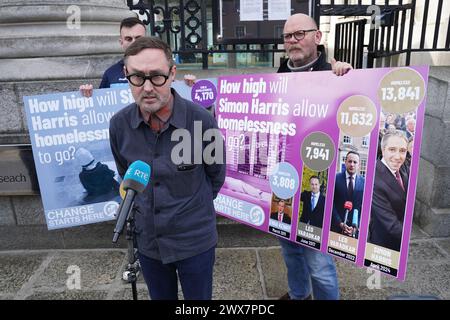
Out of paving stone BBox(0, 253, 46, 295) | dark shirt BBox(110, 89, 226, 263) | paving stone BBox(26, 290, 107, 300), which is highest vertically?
dark shirt BBox(110, 89, 226, 263)

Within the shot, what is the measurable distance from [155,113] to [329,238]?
1426mm

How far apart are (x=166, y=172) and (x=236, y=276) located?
1.91 meters

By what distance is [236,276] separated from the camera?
3.44 metres

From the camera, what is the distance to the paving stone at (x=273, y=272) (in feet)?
10.5

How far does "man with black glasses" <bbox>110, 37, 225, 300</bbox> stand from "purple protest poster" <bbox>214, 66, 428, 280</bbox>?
0.73 m

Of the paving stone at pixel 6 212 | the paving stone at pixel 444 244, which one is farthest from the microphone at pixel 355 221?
the paving stone at pixel 6 212

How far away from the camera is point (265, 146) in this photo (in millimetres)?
2803

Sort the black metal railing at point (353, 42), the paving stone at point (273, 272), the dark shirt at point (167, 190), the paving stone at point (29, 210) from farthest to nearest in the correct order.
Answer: the black metal railing at point (353, 42) < the paving stone at point (29, 210) < the paving stone at point (273, 272) < the dark shirt at point (167, 190)

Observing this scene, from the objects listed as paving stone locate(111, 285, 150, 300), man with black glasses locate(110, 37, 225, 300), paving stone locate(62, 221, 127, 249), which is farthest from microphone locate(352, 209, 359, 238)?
paving stone locate(62, 221, 127, 249)

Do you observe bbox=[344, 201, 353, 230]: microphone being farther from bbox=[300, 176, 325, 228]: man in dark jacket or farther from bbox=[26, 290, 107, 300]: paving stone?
bbox=[26, 290, 107, 300]: paving stone

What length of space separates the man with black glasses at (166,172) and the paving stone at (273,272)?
4.05ft

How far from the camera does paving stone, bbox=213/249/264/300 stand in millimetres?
3174

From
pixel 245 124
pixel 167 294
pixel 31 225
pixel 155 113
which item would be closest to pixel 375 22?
pixel 245 124

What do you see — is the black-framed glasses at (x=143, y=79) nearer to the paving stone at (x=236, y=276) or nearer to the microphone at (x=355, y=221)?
the microphone at (x=355, y=221)
